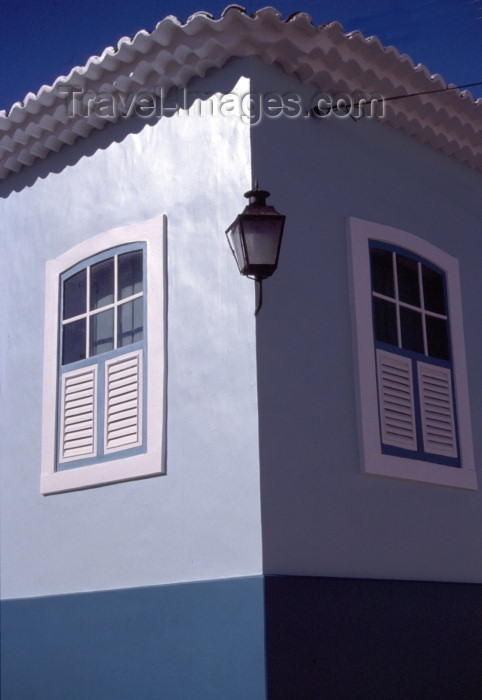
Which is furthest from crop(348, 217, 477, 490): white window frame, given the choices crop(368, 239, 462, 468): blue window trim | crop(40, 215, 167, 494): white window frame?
crop(40, 215, 167, 494): white window frame

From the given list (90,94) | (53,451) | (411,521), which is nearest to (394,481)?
(411,521)

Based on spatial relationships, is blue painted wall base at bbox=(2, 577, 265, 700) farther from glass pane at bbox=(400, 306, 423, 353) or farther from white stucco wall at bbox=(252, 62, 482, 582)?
glass pane at bbox=(400, 306, 423, 353)

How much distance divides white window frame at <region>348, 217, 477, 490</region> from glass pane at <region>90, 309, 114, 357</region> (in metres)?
1.77

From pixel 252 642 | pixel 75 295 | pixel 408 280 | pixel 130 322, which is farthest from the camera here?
pixel 75 295

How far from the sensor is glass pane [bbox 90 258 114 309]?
7399 millimetres

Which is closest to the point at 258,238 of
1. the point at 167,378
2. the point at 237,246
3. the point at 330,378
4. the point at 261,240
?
the point at 261,240

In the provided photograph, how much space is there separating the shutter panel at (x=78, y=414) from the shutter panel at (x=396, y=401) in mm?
2031

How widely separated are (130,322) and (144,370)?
0.46 metres

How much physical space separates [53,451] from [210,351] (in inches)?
63.9

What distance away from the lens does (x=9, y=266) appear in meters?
8.23

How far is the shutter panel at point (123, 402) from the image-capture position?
6.90 metres

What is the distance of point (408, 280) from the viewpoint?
24.8 ft

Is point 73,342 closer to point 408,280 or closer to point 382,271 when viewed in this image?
point 382,271

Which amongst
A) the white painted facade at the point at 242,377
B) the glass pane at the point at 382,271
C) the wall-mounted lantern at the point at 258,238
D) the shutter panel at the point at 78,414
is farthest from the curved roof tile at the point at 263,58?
the shutter panel at the point at 78,414
